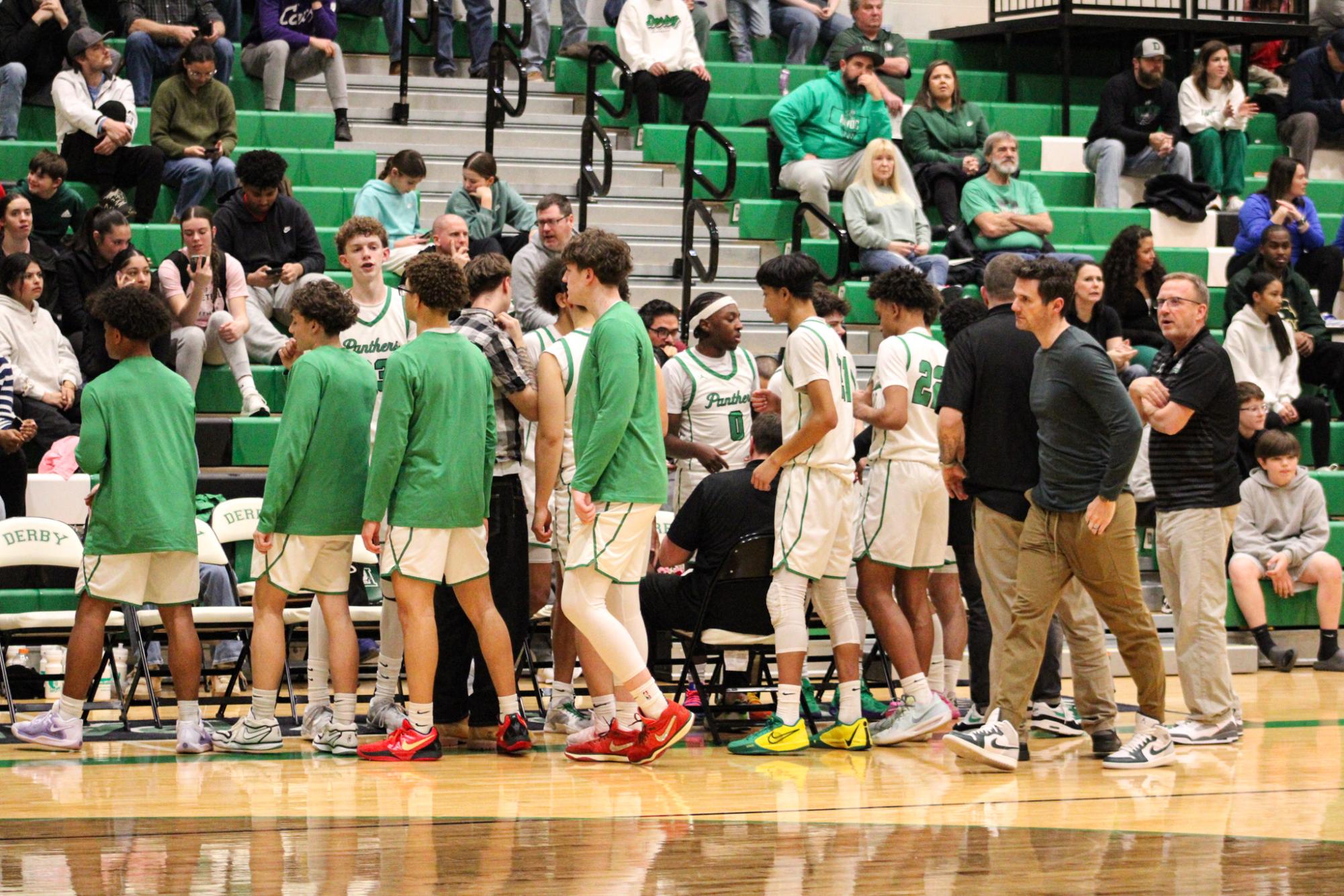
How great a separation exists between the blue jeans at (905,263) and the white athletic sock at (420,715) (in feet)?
16.8

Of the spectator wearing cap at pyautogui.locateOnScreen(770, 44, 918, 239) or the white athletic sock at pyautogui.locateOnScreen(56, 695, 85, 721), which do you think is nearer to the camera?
the white athletic sock at pyautogui.locateOnScreen(56, 695, 85, 721)

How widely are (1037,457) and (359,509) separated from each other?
235 cm

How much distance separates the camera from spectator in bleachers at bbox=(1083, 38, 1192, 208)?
1188cm

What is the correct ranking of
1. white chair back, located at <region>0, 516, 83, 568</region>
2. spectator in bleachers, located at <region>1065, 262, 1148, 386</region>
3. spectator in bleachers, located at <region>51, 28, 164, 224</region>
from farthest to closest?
spectator in bleachers, located at <region>51, 28, 164, 224</region>
spectator in bleachers, located at <region>1065, 262, 1148, 386</region>
white chair back, located at <region>0, 516, 83, 568</region>

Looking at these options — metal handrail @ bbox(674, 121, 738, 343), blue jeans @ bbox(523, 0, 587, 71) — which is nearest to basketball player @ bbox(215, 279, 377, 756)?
metal handrail @ bbox(674, 121, 738, 343)

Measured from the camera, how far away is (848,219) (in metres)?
10.4

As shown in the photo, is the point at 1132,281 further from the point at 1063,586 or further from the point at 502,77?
the point at 1063,586

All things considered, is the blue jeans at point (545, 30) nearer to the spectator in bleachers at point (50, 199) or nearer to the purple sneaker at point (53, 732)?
the spectator in bleachers at point (50, 199)

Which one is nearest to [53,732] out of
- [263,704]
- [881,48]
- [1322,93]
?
[263,704]

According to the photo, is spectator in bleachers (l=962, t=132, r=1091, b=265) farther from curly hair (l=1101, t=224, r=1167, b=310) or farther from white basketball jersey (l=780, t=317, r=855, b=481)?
white basketball jersey (l=780, t=317, r=855, b=481)

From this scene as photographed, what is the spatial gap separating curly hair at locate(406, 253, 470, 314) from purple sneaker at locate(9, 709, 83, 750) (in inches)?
74.0

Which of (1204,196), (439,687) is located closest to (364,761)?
(439,687)

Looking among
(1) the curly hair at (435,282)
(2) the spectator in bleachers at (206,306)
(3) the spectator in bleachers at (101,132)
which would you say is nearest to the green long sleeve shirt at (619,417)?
(1) the curly hair at (435,282)

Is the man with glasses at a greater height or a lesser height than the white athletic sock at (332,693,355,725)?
greater
